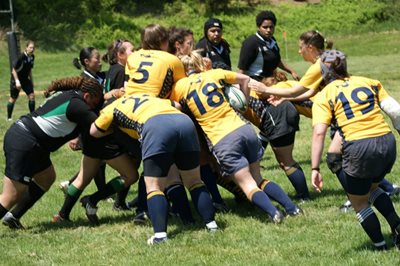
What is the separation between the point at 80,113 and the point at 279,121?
2.14m

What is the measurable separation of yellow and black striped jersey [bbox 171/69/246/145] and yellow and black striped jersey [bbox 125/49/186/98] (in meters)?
0.13

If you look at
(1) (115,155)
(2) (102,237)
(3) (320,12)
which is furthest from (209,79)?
(3) (320,12)

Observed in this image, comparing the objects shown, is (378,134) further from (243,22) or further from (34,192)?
(243,22)

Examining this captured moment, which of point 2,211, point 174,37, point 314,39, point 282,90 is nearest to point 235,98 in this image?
point 282,90

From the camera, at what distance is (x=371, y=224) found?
17.5 feet

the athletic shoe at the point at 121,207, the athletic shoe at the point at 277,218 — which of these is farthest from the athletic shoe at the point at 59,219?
the athletic shoe at the point at 277,218

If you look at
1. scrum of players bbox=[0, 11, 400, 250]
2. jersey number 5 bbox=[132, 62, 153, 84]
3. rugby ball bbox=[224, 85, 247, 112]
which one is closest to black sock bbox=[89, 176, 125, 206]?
A: scrum of players bbox=[0, 11, 400, 250]

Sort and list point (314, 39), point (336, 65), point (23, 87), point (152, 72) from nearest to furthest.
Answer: point (336, 65) → point (152, 72) → point (314, 39) → point (23, 87)

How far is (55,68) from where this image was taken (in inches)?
1345

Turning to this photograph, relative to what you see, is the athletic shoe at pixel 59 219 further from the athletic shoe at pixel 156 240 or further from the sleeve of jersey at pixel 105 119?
the athletic shoe at pixel 156 240

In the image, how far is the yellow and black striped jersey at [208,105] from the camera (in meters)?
6.55

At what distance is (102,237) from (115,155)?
2.78 feet

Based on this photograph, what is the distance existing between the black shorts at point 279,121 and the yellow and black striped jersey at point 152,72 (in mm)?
1425

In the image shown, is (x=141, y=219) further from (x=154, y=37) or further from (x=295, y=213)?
(x=154, y=37)
